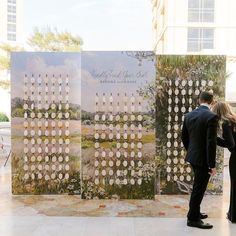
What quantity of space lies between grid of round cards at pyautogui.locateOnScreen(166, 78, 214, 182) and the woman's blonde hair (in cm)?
124

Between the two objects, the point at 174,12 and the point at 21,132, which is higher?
the point at 174,12

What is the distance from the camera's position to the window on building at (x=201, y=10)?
32406mm

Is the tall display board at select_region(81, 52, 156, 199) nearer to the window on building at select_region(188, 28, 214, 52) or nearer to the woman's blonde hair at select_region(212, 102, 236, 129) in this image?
the woman's blonde hair at select_region(212, 102, 236, 129)

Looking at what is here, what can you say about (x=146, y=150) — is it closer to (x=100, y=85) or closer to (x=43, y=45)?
(x=100, y=85)

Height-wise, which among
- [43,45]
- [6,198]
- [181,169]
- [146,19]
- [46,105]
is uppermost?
[146,19]

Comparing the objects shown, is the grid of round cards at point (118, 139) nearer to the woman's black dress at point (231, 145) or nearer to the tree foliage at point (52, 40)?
the woman's black dress at point (231, 145)

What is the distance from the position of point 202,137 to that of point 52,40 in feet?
51.6

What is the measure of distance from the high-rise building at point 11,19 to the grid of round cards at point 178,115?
6253cm

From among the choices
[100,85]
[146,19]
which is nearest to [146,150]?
[100,85]

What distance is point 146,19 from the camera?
99.1 feet

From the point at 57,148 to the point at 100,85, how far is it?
104cm

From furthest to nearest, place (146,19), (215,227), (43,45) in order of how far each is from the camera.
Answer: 1. (146,19)
2. (43,45)
3. (215,227)

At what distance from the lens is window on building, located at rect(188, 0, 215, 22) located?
106 ft

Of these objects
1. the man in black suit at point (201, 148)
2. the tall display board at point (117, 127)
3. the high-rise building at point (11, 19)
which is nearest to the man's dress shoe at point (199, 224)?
the man in black suit at point (201, 148)
